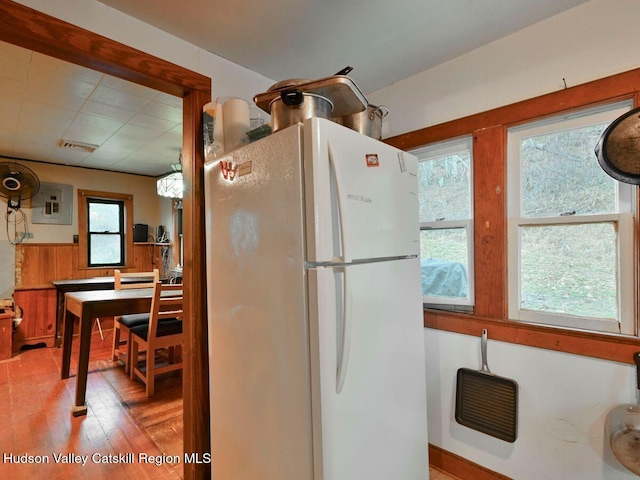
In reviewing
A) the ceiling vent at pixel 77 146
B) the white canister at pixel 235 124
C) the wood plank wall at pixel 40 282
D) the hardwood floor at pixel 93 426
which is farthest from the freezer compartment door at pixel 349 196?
the wood plank wall at pixel 40 282

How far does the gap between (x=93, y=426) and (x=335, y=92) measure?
272cm

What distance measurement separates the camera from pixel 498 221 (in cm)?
168

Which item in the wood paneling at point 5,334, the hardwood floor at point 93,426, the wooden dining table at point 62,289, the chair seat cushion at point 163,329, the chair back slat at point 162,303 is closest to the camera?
the hardwood floor at point 93,426

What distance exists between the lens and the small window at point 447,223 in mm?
1874

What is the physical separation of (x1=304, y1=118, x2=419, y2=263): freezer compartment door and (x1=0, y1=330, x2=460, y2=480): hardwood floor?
153 cm

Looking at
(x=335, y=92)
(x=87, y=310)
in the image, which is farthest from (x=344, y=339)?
(x=87, y=310)

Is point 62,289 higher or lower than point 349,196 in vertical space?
lower

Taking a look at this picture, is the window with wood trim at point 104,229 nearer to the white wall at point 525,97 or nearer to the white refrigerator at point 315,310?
the white wall at point 525,97

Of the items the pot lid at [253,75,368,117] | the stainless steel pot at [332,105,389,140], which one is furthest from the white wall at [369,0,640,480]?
the pot lid at [253,75,368,117]

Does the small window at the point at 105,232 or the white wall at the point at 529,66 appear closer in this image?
the white wall at the point at 529,66

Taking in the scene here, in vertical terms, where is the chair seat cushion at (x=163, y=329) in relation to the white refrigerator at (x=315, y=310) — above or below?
below

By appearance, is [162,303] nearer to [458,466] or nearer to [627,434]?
[458,466]

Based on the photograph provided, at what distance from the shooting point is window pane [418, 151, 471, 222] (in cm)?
188

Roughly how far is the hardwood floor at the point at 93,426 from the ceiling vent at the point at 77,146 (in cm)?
244
